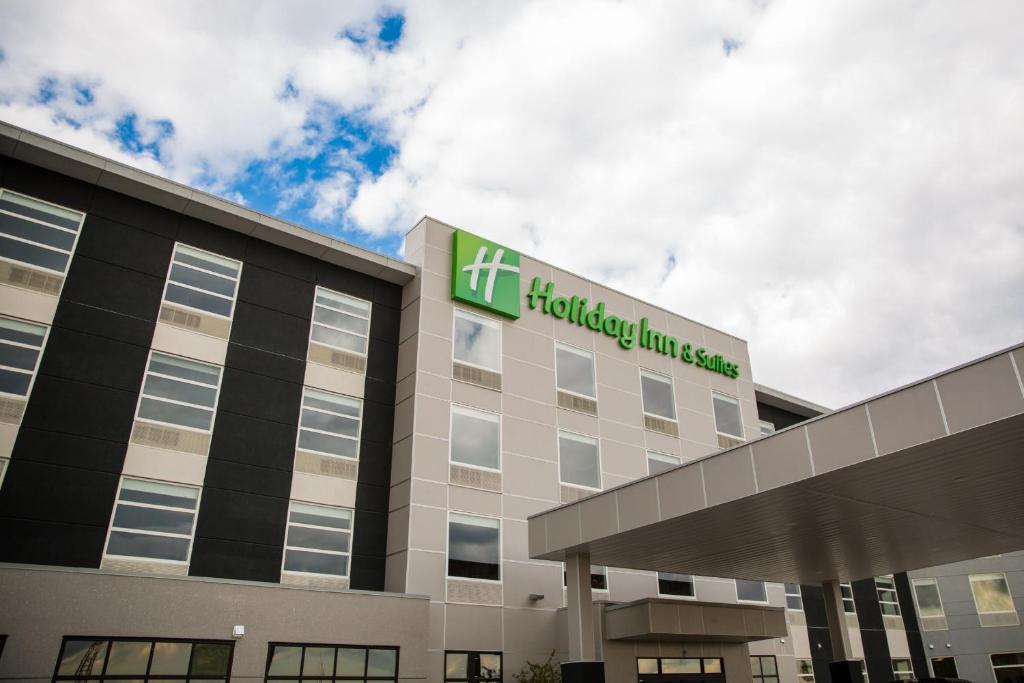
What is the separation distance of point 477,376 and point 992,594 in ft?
89.1

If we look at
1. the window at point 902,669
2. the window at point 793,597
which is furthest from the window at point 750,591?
the window at point 902,669

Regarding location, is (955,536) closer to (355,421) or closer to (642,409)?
(642,409)

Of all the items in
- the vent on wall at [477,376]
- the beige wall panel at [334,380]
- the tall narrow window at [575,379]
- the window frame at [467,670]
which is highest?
the tall narrow window at [575,379]

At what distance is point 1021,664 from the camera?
105 feet

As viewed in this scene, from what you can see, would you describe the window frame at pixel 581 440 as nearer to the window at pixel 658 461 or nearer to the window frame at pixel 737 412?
the window at pixel 658 461

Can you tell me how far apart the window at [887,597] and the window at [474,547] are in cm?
2099

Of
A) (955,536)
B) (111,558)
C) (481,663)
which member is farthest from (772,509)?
(111,558)

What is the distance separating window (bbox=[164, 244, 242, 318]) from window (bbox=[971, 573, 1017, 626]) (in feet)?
111

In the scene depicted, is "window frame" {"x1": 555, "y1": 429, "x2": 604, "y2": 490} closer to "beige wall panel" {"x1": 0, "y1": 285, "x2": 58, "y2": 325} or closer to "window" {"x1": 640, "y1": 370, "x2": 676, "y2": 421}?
"window" {"x1": 640, "y1": 370, "x2": 676, "y2": 421}

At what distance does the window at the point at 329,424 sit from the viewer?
19.7 m

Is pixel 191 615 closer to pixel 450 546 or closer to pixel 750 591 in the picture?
pixel 450 546

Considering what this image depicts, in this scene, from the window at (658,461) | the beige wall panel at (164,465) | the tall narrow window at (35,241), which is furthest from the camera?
the window at (658,461)

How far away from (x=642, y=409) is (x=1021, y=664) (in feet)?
70.2

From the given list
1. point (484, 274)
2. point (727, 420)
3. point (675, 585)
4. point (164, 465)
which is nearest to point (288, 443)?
point (164, 465)
